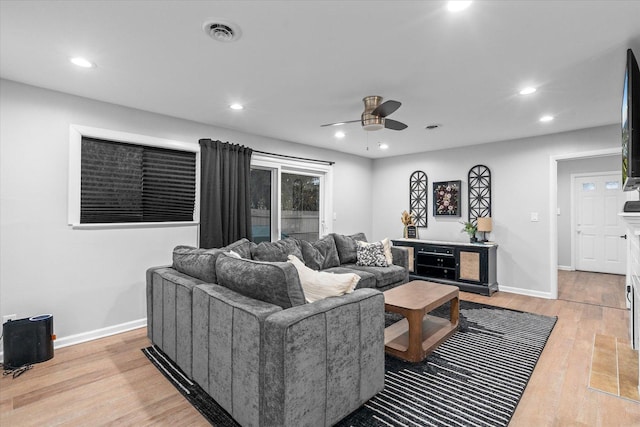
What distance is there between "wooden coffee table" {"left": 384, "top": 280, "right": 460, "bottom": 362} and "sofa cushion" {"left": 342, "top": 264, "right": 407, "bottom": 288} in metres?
0.61

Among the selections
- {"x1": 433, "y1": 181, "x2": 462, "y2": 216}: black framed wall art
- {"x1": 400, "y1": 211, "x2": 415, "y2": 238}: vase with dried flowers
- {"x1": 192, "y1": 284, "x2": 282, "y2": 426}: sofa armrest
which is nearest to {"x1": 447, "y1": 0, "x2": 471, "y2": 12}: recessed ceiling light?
{"x1": 192, "y1": 284, "x2": 282, "y2": 426}: sofa armrest

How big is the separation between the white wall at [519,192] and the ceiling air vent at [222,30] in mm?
4654

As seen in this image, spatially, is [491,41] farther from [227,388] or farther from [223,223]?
[223,223]

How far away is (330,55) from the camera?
92.2 inches

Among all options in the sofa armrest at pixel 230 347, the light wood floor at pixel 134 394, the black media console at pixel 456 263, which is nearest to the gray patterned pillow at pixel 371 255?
the black media console at pixel 456 263

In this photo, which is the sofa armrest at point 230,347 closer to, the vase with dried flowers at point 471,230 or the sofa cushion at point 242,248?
the sofa cushion at point 242,248

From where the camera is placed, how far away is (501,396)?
2.25 m

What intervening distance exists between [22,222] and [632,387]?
16.9 ft

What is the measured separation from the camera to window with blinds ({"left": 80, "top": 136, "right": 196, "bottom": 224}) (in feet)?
10.7

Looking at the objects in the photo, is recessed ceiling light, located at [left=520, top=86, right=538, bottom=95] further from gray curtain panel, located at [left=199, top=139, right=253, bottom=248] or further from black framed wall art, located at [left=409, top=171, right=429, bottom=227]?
gray curtain panel, located at [left=199, top=139, right=253, bottom=248]

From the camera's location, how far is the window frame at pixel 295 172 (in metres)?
4.88

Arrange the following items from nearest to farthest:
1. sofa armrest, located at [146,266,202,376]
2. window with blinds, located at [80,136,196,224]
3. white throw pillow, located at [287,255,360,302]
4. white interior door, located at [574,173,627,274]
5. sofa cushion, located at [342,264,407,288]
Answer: white throw pillow, located at [287,255,360,302]
sofa armrest, located at [146,266,202,376]
window with blinds, located at [80,136,196,224]
sofa cushion, located at [342,264,407,288]
white interior door, located at [574,173,627,274]

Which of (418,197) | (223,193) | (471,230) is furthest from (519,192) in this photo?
(223,193)

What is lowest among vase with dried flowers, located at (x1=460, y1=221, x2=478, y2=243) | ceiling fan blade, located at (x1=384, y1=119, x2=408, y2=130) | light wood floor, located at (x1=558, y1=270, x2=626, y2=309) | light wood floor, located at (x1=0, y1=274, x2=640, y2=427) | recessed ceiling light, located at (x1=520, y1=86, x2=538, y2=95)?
light wood floor, located at (x1=0, y1=274, x2=640, y2=427)
